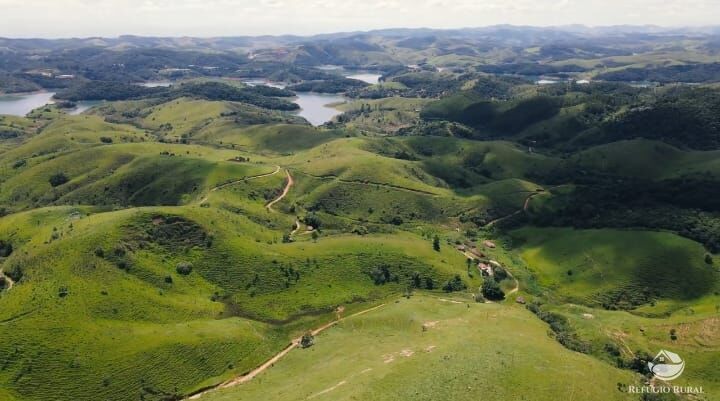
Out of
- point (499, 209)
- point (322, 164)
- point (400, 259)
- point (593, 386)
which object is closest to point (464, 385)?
point (593, 386)

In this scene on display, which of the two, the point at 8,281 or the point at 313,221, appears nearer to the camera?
the point at 8,281

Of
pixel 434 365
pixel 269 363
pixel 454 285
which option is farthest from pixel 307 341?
pixel 454 285

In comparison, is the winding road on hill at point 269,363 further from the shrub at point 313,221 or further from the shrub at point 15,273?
the shrub at point 313,221

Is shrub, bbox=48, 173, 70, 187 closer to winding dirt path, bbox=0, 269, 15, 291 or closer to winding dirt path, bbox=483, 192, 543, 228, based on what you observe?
winding dirt path, bbox=0, 269, 15, 291

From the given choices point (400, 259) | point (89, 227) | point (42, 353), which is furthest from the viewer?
point (400, 259)

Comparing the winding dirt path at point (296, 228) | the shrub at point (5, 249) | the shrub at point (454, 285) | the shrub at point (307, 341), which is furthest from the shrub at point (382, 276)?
the shrub at point (5, 249)

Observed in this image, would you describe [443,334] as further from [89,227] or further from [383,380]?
[89,227]

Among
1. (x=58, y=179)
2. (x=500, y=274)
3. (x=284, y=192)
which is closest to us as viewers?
(x=500, y=274)

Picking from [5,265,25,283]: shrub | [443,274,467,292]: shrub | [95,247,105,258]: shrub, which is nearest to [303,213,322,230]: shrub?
[443,274,467,292]: shrub

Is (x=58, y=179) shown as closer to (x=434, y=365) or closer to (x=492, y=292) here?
(x=492, y=292)

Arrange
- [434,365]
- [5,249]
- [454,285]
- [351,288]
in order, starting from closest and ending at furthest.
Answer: [434,365] → [351,288] → [454,285] → [5,249]
